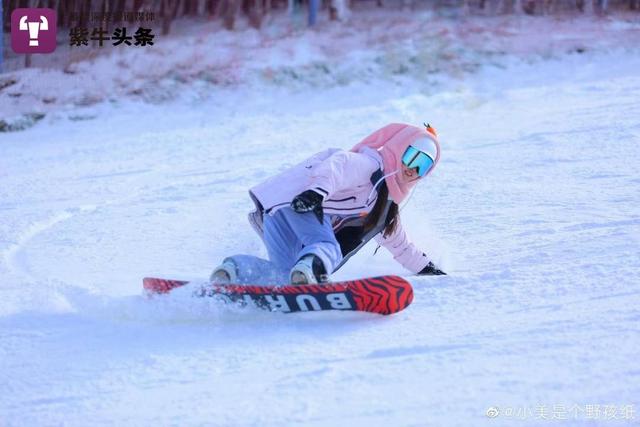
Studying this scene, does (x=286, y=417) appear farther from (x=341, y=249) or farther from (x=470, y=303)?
(x=341, y=249)

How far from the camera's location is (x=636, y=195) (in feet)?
18.2

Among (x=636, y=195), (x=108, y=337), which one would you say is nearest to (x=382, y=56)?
(x=636, y=195)

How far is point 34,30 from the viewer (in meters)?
9.22

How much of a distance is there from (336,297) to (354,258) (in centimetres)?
131

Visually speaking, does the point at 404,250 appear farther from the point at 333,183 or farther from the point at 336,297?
the point at 336,297

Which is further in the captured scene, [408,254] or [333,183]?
[408,254]

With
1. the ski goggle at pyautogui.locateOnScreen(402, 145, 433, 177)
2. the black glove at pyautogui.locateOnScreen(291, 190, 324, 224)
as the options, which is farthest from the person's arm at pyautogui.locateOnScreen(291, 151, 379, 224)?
the ski goggle at pyautogui.locateOnScreen(402, 145, 433, 177)

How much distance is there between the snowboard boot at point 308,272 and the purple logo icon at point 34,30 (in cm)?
607

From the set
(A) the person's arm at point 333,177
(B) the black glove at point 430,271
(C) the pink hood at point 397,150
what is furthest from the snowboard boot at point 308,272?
(B) the black glove at point 430,271

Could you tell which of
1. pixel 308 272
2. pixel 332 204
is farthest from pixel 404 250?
pixel 308 272

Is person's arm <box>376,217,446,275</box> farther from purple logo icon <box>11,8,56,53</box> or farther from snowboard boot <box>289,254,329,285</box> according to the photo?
purple logo icon <box>11,8,56,53</box>

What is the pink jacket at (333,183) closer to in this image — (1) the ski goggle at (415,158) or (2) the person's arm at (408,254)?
(1) the ski goggle at (415,158)

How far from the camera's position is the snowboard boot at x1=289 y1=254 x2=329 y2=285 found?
3746 millimetres

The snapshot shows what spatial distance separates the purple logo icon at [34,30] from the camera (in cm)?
912
